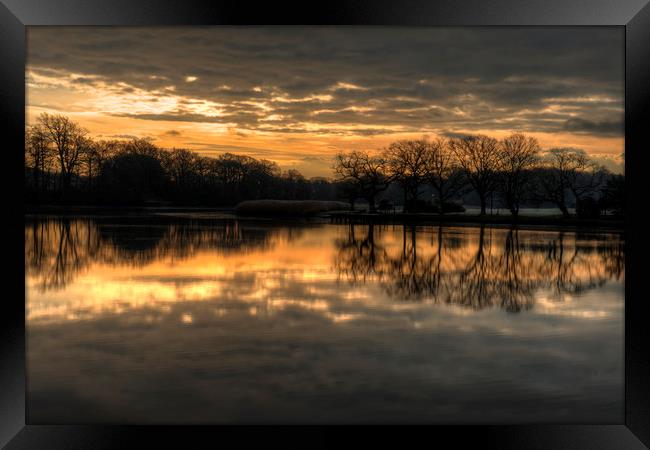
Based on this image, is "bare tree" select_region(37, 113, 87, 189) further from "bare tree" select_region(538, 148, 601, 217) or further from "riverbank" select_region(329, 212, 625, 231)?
"bare tree" select_region(538, 148, 601, 217)

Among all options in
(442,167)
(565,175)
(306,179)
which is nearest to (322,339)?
(306,179)

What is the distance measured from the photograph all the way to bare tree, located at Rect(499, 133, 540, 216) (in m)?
0.13

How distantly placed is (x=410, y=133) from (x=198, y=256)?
66.3 feet

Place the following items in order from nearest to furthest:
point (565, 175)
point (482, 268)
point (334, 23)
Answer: point (334, 23), point (482, 268), point (565, 175)

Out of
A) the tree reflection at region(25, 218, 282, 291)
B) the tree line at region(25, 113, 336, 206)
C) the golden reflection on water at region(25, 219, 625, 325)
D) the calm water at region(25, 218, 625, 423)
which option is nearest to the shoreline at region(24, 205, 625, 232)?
the tree line at region(25, 113, 336, 206)

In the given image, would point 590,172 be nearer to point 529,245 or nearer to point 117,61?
point 529,245

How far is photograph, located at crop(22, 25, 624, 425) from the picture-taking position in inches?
223

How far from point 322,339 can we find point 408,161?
2649cm

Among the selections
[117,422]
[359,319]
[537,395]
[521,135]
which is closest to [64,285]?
[359,319]

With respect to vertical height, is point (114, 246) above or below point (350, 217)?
below

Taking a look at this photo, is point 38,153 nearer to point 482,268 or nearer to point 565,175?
point 482,268

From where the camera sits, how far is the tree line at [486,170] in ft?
96.2

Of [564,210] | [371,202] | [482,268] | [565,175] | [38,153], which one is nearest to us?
[482,268]

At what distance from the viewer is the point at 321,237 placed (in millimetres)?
20172
